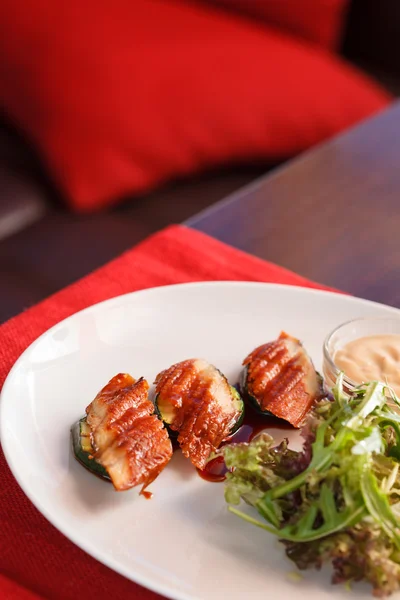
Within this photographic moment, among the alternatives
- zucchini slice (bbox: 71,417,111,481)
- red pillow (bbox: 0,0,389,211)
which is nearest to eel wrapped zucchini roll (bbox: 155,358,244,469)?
zucchini slice (bbox: 71,417,111,481)

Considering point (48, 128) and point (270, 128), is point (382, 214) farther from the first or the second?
point (48, 128)

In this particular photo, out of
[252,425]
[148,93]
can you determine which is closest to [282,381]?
[252,425]

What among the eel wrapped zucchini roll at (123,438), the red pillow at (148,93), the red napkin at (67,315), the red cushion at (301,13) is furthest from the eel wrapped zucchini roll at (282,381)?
the red cushion at (301,13)

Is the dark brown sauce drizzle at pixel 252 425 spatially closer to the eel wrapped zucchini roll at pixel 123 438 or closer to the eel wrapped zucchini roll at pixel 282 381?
the eel wrapped zucchini roll at pixel 282 381

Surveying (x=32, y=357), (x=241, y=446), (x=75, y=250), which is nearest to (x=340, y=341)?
(x=241, y=446)

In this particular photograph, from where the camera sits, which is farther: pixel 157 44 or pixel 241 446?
pixel 157 44
